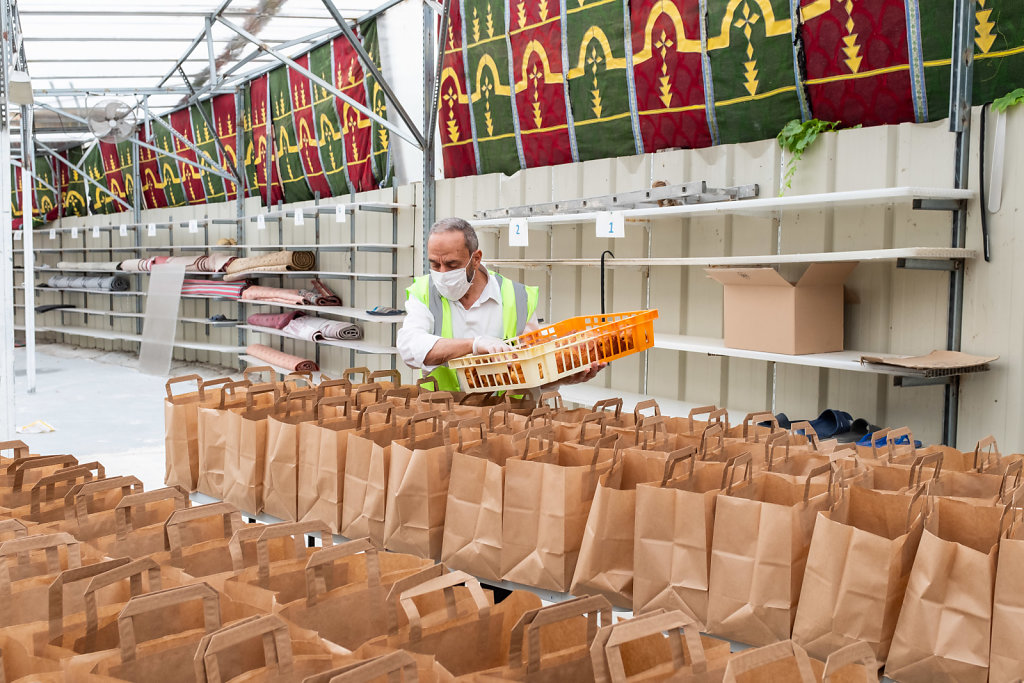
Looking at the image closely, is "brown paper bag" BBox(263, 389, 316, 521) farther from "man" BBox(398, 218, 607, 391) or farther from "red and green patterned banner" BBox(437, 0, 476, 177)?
"red and green patterned banner" BBox(437, 0, 476, 177)

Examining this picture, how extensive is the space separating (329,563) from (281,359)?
7.61 metres

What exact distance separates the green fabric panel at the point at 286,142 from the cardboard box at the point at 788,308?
5.92 m

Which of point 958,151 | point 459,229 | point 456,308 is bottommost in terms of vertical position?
point 456,308

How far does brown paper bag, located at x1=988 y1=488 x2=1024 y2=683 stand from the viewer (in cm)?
129

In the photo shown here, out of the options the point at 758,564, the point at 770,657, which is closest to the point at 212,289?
the point at 758,564

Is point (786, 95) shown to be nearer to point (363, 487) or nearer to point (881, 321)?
point (881, 321)

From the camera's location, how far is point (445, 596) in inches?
48.0

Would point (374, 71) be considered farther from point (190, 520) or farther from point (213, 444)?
point (190, 520)

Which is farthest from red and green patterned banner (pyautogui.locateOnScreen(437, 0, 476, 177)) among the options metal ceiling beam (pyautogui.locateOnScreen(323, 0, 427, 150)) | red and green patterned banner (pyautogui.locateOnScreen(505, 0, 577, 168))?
red and green patterned banner (pyautogui.locateOnScreen(505, 0, 577, 168))

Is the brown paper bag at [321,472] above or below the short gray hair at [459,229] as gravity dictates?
below

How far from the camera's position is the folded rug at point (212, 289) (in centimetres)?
967

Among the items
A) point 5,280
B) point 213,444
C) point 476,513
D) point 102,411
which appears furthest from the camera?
point 102,411

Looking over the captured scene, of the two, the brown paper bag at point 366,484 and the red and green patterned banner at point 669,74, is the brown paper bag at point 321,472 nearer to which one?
the brown paper bag at point 366,484

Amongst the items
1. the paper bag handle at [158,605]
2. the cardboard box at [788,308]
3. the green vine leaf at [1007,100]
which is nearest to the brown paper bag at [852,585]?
the paper bag handle at [158,605]
